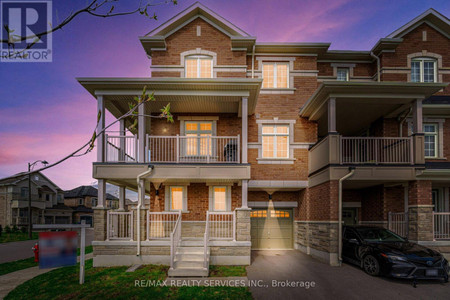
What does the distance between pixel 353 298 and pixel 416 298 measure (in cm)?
158

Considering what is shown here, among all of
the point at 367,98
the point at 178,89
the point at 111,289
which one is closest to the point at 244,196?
the point at 178,89

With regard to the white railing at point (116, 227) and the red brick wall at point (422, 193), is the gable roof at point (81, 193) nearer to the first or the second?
the white railing at point (116, 227)

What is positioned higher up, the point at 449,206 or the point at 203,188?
the point at 203,188

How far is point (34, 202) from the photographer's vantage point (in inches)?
1449

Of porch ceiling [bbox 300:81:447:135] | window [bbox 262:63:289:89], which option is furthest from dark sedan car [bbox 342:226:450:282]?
window [bbox 262:63:289:89]

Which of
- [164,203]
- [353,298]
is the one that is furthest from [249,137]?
[353,298]

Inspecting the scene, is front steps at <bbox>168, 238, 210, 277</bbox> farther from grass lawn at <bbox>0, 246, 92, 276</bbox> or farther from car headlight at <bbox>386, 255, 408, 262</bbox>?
grass lawn at <bbox>0, 246, 92, 276</bbox>

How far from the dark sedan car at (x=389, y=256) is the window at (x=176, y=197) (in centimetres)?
703

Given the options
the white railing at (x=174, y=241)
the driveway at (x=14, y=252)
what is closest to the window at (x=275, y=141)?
the white railing at (x=174, y=241)

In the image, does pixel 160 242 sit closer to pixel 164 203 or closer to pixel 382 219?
pixel 164 203

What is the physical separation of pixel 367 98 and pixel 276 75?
4.64 m

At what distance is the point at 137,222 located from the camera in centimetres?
977

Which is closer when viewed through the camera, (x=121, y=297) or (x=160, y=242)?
(x=121, y=297)

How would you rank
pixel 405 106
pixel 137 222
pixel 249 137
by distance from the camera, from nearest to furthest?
1. pixel 137 222
2. pixel 405 106
3. pixel 249 137
